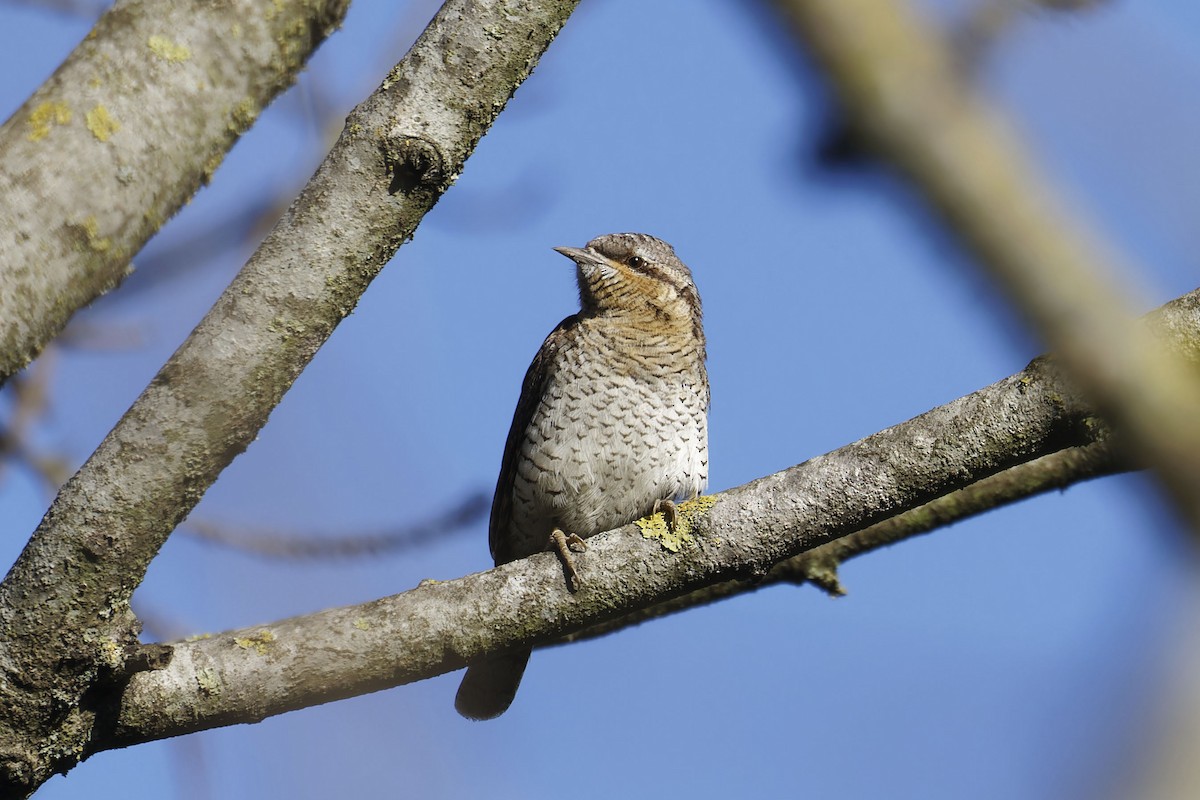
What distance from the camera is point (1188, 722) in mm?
691

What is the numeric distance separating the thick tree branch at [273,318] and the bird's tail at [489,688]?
2.68 meters

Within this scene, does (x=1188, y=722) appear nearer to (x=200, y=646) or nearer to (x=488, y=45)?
(x=488, y=45)

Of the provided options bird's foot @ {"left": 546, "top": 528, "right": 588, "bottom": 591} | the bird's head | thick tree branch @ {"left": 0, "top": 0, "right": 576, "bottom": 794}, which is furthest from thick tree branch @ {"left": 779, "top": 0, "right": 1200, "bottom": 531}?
the bird's head

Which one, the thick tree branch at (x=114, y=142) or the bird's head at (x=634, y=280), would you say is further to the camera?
the bird's head at (x=634, y=280)

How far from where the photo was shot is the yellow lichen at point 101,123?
2434mm

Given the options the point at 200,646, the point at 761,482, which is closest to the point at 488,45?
the point at 761,482

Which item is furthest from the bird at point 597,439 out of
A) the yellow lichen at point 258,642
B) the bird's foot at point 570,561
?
the yellow lichen at point 258,642

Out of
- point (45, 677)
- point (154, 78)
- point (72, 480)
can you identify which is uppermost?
point (154, 78)

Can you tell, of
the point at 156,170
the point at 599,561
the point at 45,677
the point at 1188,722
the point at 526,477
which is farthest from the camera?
the point at 526,477

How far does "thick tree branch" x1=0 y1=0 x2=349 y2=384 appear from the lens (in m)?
2.35

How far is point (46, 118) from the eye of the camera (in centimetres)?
240

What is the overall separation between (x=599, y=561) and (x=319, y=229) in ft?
4.00

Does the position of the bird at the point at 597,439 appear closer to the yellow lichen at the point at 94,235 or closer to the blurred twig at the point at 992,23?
the yellow lichen at the point at 94,235

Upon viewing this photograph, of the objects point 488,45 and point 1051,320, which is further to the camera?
point 488,45
